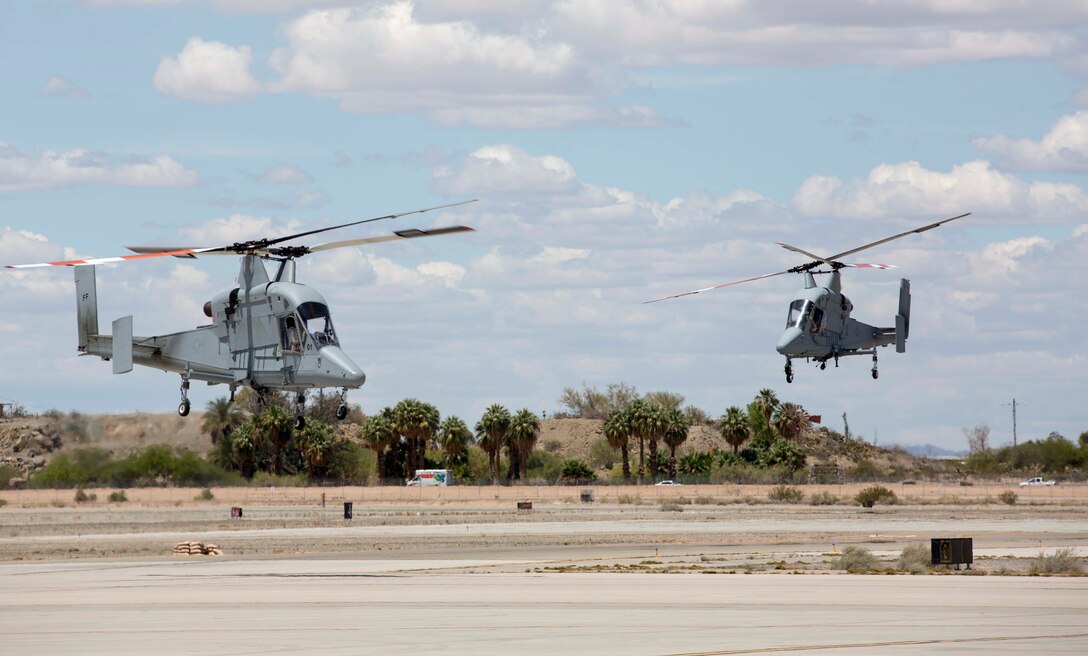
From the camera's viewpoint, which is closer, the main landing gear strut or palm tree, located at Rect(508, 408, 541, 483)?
the main landing gear strut

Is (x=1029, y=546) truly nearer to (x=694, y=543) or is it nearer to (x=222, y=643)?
(x=694, y=543)

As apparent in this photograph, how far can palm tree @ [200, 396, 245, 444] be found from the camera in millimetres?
94688

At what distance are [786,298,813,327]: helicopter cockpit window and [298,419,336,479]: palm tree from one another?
65.5 meters

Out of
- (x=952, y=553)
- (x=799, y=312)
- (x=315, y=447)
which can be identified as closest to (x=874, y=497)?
(x=799, y=312)

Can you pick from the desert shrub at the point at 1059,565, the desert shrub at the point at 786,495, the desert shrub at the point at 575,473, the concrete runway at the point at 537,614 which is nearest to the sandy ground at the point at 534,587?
the concrete runway at the point at 537,614

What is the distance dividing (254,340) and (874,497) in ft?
190

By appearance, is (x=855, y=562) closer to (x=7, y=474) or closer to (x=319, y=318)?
(x=319, y=318)

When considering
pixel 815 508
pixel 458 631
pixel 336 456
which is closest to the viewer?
pixel 458 631

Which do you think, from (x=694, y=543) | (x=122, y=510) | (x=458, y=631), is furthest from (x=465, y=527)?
(x=458, y=631)

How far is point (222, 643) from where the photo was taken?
24.5 metres

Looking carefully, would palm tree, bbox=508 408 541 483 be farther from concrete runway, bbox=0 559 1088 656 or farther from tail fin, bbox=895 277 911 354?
concrete runway, bbox=0 559 1088 656

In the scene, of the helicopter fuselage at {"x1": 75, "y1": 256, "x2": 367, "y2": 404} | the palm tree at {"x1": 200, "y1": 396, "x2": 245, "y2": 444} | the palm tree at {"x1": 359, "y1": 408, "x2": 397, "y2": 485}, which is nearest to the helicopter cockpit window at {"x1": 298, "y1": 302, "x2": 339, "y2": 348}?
the helicopter fuselage at {"x1": 75, "y1": 256, "x2": 367, "y2": 404}

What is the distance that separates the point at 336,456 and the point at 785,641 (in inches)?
3869

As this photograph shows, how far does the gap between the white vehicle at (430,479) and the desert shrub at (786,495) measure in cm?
2435
